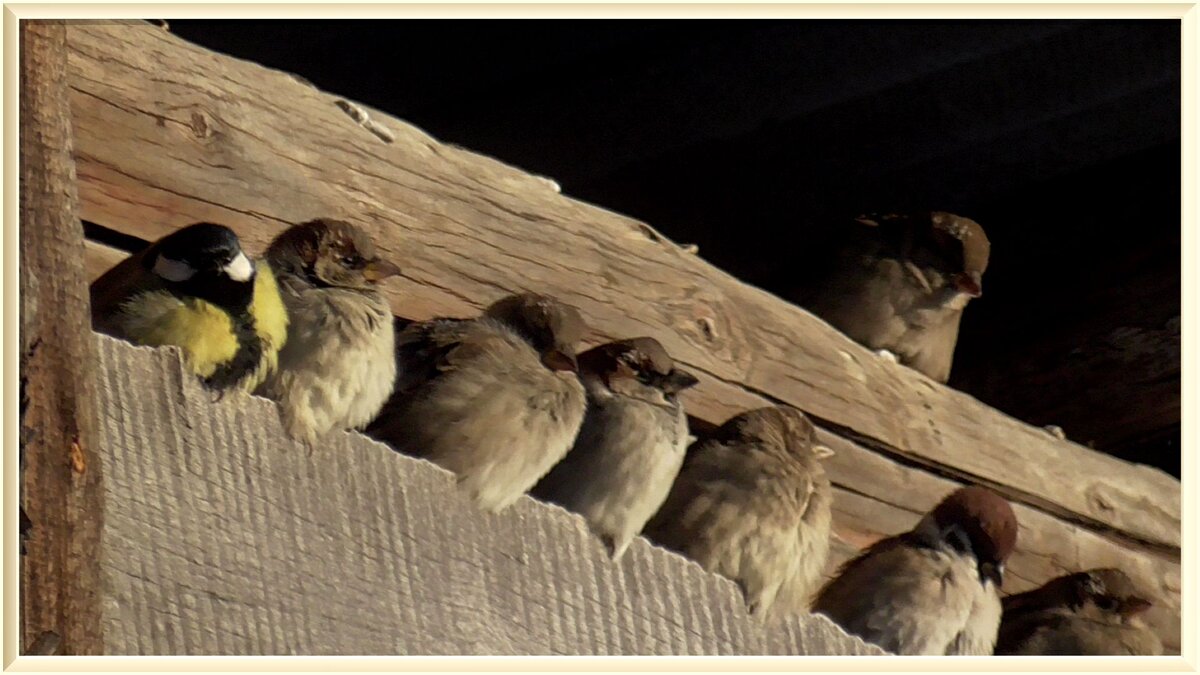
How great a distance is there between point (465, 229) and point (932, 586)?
3.80ft

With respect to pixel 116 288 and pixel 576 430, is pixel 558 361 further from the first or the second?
pixel 116 288

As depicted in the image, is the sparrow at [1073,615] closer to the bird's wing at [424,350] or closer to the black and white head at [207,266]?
the bird's wing at [424,350]

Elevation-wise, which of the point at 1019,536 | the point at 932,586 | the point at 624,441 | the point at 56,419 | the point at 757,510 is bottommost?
the point at 1019,536

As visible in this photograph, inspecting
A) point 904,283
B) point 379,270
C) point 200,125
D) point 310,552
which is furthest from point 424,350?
point 904,283

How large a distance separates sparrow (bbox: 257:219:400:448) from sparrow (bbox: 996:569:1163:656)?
1.78m

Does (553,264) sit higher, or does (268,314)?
(268,314)

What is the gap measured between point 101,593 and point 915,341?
284 centimetres

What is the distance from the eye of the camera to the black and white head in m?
2.35

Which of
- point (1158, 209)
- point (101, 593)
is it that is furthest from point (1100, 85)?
point (101, 593)

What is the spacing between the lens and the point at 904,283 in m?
4.62

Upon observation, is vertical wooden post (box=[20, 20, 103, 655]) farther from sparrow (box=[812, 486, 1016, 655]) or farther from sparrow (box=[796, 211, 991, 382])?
sparrow (box=[796, 211, 991, 382])

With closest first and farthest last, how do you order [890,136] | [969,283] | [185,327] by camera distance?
[185,327], [890,136], [969,283]

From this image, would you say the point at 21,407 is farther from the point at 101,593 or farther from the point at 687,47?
the point at 687,47

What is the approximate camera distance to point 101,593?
1.85 metres
